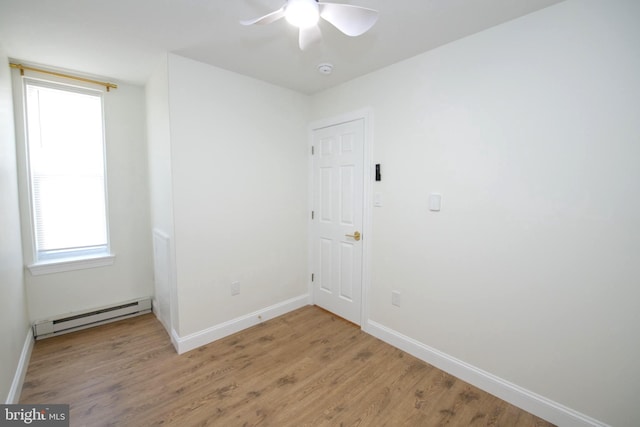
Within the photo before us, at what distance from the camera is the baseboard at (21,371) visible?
5.56 ft

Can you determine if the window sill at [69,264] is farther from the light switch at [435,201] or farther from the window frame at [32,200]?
the light switch at [435,201]

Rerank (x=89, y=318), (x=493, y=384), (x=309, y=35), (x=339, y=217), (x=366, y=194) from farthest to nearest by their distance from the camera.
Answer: (x=339, y=217) → (x=89, y=318) → (x=366, y=194) → (x=493, y=384) → (x=309, y=35)

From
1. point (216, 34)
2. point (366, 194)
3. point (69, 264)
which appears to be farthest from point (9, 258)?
point (366, 194)

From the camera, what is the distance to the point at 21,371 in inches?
76.0

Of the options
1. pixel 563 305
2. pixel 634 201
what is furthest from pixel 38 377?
pixel 634 201

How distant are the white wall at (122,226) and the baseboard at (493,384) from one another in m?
2.72

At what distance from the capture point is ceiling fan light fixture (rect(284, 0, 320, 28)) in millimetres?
1280

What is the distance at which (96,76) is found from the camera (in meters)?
2.62

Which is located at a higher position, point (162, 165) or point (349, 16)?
point (349, 16)

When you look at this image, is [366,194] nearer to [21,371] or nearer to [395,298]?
[395,298]

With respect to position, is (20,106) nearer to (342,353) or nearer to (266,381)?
(266,381)

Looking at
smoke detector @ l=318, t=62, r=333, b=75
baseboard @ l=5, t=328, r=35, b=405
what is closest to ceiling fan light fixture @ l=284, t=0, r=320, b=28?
smoke detector @ l=318, t=62, r=333, b=75

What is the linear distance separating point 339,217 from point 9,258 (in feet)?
8.51

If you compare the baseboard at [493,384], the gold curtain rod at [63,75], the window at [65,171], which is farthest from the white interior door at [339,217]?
the window at [65,171]
